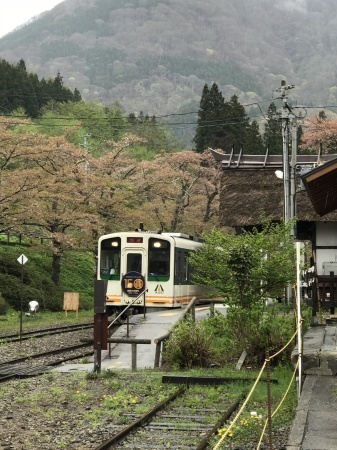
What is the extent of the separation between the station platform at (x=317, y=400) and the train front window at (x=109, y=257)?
9.16m

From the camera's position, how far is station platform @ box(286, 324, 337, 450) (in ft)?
21.2

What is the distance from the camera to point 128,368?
12.9 m

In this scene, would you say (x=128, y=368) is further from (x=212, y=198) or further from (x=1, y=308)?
(x=212, y=198)

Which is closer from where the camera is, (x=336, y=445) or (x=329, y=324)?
(x=336, y=445)

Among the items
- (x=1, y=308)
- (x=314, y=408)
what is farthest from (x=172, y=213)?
(x=314, y=408)

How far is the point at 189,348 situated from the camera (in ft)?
39.5

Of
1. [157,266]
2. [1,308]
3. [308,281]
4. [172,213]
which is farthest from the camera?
[172,213]

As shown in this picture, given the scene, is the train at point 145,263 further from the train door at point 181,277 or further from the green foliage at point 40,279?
the green foliage at point 40,279

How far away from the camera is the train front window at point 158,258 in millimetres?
21125

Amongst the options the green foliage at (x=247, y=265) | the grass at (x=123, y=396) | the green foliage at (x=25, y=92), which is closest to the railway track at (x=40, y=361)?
the grass at (x=123, y=396)

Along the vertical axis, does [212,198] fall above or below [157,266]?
above

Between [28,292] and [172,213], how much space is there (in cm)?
1012

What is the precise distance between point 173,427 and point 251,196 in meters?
17.5

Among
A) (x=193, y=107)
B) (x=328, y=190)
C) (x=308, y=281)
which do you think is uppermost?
(x=193, y=107)
